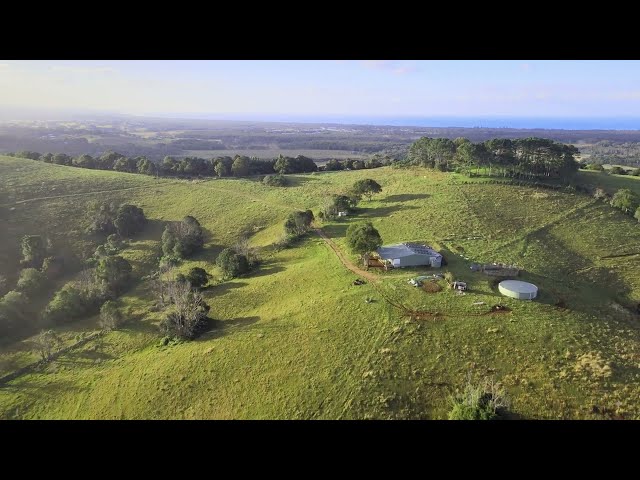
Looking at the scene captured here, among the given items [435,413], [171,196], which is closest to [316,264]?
[435,413]

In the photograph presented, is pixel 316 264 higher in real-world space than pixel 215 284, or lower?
higher

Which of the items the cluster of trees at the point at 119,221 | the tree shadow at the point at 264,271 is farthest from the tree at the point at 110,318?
the cluster of trees at the point at 119,221

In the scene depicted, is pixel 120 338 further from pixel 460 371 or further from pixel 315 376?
pixel 460 371

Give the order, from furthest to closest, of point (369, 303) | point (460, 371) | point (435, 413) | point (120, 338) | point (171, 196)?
point (171, 196)
point (120, 338)
point (369, 303)
point (460, 371)
point (435, 413)

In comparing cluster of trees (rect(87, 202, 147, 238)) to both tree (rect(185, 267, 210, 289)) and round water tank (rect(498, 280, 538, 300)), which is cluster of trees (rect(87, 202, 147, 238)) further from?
round water tank (rect(498, 280, 538, 300))

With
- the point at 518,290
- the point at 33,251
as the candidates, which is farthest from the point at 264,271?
the point at 33,251

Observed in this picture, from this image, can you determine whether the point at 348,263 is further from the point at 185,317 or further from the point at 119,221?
the point at 119,221
